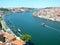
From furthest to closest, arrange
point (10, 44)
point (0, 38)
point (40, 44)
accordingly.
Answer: point (40, 44) < point (0, 38) < point (10, 44)

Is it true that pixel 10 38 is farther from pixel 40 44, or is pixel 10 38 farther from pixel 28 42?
pixel 40 44

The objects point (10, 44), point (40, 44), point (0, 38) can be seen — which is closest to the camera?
point (10, 44)

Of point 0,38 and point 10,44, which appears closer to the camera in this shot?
point 10,44

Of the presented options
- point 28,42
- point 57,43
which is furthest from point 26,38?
point 57,43

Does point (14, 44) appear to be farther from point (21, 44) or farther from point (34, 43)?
point (34, 43)

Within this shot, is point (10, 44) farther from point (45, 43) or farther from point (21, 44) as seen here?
point (45, 43)

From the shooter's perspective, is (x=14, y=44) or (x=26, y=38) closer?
(x=14, y=44)

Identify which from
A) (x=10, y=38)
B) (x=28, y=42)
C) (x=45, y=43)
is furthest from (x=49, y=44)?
(x=10, y=38)

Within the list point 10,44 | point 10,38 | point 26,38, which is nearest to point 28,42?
point 26,38
